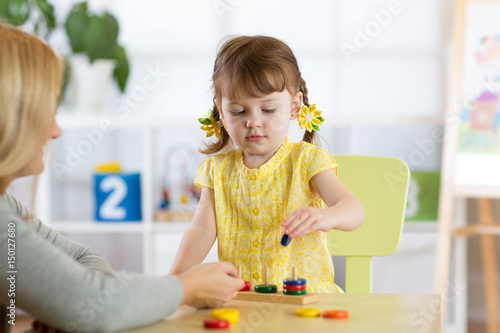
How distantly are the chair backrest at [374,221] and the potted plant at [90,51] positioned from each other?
1794 mm

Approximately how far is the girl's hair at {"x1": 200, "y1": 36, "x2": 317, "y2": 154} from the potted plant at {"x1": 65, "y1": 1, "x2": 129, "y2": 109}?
1718 mm

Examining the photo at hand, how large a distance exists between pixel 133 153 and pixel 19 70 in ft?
8.58

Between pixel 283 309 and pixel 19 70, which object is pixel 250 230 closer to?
pixel 283 309

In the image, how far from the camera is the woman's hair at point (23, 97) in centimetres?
76

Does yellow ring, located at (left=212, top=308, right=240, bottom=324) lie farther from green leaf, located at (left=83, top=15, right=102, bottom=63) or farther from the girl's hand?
green leaf, located at (left=83, top=15, right=102, bottom=63)

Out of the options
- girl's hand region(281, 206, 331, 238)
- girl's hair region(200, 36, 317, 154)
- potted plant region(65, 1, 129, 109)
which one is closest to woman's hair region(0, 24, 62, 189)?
girl's hand region(281, 206, 331, 238)

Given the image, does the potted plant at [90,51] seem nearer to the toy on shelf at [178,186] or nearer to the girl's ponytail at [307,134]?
the toy on shelf at [178,186]

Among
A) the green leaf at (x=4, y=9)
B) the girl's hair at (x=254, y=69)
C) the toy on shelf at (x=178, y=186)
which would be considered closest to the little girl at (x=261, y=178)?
the girl's hair at (x=254, y=69)

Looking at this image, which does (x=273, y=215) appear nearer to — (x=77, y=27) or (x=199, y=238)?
(x=199, y=238)

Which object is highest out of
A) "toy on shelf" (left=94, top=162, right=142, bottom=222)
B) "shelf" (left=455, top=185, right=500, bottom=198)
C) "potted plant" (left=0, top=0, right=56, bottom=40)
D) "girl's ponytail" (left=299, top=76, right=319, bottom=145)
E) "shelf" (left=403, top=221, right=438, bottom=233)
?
"potted plant" (left=0, top=0, right=56, bottom=40)

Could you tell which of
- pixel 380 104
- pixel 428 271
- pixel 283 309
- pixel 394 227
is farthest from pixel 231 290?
pixel 380 104

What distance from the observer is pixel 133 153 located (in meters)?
3.37

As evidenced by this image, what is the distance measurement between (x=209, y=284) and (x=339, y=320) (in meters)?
0.17

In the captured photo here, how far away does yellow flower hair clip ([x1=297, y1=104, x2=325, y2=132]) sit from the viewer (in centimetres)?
134
